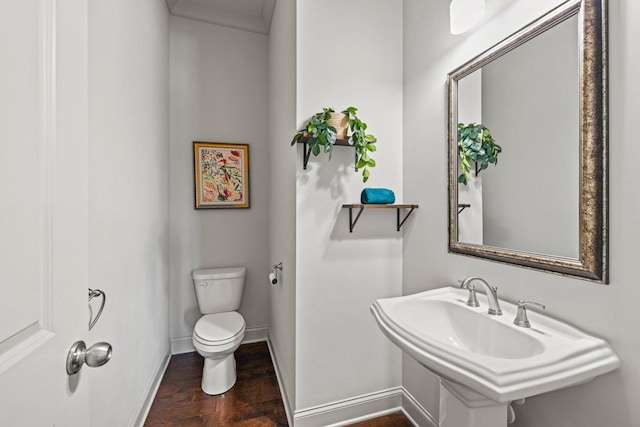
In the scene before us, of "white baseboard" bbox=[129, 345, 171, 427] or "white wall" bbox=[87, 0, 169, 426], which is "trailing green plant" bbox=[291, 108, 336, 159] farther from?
"white baseboard" bbox=[129, 345, 171, 427]

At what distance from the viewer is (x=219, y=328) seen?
190 cm

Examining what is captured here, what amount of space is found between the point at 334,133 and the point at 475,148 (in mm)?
656

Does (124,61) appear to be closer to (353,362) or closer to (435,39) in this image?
(435,39)

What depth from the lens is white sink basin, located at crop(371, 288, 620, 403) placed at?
69 centimetres

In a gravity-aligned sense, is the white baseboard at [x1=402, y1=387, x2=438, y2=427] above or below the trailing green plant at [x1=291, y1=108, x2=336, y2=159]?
below

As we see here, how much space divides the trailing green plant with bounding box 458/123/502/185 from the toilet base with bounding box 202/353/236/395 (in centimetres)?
185

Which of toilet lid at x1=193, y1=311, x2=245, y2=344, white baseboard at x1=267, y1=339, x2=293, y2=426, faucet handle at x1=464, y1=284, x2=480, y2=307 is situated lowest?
white baseboard at x1=267, y1=339, x2=293, y2=426

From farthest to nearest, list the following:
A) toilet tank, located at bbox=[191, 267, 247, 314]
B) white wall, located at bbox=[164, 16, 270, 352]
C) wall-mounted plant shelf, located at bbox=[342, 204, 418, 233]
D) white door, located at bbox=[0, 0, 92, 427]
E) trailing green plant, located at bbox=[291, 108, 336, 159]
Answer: white wall, located at bbox=[164, 16, 270, 352], toilet tank, located at bbox=[191, 267, 247, 314], wall-mounted plant shelf, located at bbox=[342, 204, 418, 233], trailing green plant, located at bbox=[291, 108, 336, 159], white door, located at bbox=[0, 0, 92, 427]

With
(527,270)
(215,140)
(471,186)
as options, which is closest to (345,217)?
(471,186)

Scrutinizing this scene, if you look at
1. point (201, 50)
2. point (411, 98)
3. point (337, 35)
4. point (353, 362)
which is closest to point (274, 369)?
point (353, 362)

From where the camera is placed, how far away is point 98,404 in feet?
3.48

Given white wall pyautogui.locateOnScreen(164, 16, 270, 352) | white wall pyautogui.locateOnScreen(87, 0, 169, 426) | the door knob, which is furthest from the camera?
white wall pyautogui.locateOnScreen(164, 16, 270, 352)

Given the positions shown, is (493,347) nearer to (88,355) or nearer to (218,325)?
(88,355)

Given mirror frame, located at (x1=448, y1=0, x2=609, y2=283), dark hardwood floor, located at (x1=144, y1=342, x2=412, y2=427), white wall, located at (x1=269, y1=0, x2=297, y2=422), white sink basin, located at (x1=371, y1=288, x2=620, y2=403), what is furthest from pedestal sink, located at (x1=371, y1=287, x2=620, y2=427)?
dark hardwood floor, located at (x1=144, y1=342, x2=412, y2=427)
